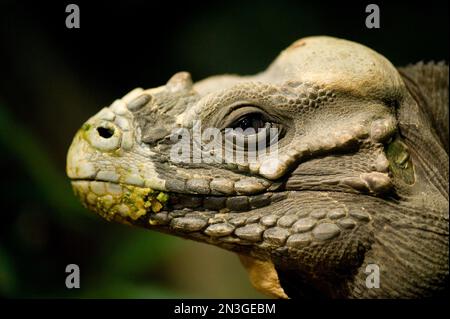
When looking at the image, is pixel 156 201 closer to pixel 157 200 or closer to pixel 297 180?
pixel 157 200

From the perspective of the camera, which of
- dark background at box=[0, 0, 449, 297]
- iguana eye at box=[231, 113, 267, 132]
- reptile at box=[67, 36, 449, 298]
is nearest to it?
reptile at box=[67, 36, 449, 298]

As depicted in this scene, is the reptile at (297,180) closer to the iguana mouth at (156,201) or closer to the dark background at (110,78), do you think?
the iguana mouth at (156,201)

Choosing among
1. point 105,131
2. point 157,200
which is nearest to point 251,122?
point 157,200

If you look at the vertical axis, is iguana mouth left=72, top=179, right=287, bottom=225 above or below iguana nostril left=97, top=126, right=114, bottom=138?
below

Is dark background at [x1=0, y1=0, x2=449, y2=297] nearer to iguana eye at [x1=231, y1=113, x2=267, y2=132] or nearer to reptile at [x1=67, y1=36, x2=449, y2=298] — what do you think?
reptile at [x1=67, y1=36, x2=449, y2=298]

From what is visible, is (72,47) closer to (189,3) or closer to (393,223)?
(189,3)

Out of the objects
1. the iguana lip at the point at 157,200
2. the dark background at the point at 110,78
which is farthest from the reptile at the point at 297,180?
the dark background at the point at 110,78

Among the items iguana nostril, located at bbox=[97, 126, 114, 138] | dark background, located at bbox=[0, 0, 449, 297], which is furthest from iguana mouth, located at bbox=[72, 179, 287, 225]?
dark background, located at bbox=[0, 0, 449, 297]
